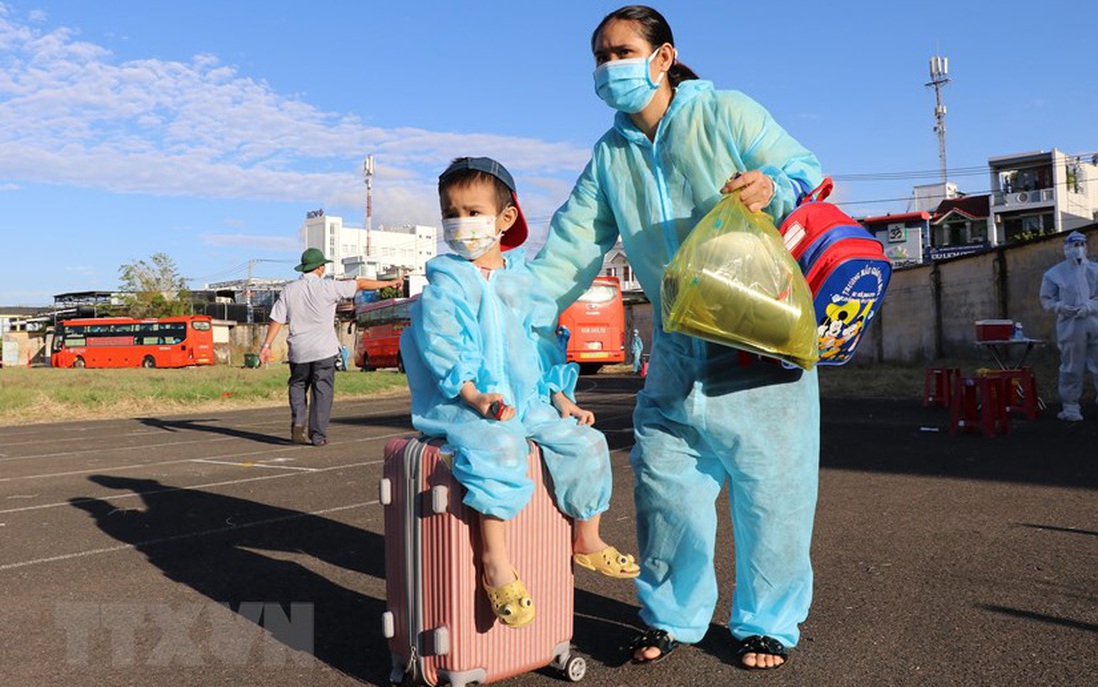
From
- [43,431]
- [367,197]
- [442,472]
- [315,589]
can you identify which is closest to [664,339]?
[442,472]

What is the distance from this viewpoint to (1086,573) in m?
4.00

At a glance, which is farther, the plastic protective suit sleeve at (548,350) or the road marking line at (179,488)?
the road marking line at (179,488)

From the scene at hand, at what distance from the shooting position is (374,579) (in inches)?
169

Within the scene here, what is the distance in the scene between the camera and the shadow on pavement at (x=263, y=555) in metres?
3.39

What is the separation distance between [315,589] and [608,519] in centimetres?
202

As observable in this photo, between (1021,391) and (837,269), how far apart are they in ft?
34.3

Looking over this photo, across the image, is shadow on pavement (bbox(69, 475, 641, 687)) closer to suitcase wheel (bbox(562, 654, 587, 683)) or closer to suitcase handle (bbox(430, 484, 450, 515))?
suitcase wheel (bbox(562, 654, 587, 683))

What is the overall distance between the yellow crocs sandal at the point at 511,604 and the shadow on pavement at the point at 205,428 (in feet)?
27.1

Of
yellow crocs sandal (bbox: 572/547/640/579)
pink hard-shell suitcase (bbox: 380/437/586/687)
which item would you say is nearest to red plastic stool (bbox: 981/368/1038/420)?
yellow crocs sandal (bbox: 572/547/640/579)

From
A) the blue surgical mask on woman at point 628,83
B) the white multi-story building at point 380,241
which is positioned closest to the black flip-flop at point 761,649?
the blue surgical mask on woman at point 628,83

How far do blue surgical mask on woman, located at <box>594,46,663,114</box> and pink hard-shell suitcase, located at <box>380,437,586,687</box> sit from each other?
1254mm

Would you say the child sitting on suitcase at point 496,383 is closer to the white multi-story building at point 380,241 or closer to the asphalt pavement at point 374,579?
the asphalt pavement at point 374,579

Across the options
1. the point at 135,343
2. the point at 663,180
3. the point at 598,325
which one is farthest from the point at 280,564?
the point at 135,343

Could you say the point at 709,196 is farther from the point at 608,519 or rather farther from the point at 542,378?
the point at 608,519
